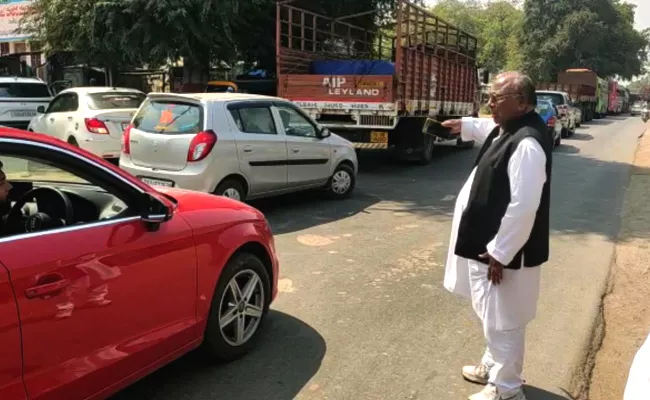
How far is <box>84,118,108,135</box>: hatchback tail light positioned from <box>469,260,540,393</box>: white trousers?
821 centimetres

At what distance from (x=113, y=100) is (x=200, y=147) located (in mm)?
4436

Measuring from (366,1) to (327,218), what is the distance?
9.07 meters

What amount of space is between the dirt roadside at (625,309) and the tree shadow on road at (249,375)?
5.63 feet

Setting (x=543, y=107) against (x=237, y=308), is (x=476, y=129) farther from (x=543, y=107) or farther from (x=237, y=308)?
(x=543, y=107)

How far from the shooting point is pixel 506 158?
311 cm

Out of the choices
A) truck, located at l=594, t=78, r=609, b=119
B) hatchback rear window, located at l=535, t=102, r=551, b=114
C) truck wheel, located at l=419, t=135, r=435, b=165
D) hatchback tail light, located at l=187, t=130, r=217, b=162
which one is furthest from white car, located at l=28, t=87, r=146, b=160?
truck, located at l=594, t=78, r=609, b=119

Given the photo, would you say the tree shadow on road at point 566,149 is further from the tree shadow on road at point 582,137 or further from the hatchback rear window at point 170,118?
the hatchback rear window at point 170,118

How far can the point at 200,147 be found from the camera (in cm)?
718

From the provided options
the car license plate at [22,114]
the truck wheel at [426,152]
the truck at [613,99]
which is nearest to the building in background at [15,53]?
the car license plate at [22,114]

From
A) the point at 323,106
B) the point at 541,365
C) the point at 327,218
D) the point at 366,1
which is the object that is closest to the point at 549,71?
the point at 366,1

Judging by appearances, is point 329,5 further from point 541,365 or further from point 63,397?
point 63,397

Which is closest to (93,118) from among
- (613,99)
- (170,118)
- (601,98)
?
(170,118)

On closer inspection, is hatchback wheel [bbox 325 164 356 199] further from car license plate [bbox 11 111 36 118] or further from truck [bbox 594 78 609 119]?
truck [bbox 594 78 609 119]

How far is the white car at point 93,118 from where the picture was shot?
1015cm
